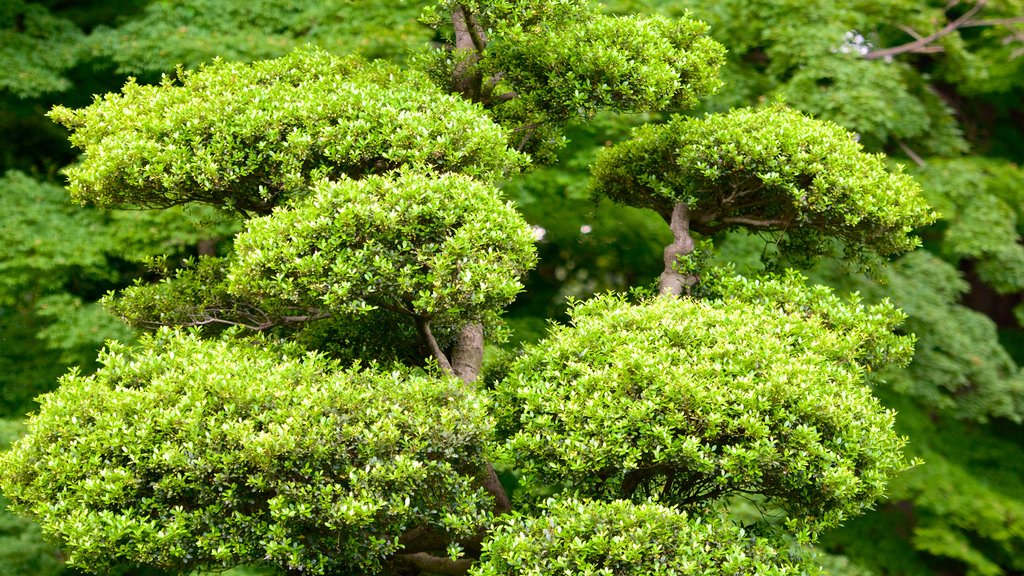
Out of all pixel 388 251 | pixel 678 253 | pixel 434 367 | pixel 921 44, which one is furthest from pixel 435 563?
pixel 921 44

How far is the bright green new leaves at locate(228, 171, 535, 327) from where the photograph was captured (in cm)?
607

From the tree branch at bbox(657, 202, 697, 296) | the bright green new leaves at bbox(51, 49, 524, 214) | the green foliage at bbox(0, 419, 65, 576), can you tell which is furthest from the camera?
the green foliage at bbox(0, 419, 65, 576)

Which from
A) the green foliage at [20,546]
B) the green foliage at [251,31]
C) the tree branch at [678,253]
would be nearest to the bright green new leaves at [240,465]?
the tree branch at [678,253]

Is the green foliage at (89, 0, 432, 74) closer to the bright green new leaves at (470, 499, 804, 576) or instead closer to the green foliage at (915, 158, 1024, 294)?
the green foliage at (915, 158, 1024, 294)

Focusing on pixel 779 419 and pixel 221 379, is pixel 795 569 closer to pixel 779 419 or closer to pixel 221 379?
pixel 779 419

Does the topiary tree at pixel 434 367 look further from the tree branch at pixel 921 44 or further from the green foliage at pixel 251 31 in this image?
the tree branch at pixel 921 44

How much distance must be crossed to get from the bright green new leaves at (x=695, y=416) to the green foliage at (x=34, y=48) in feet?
28.3

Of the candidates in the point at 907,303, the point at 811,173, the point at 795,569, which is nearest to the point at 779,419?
the point at 795,569

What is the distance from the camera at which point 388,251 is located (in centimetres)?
616

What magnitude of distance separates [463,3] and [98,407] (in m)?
4.28

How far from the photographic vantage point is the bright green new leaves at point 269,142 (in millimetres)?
6832

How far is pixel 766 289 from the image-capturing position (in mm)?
7719

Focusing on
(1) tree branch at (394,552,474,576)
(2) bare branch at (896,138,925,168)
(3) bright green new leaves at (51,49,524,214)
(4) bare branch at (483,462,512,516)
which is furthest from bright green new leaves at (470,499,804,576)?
(2) bare branch at (896,138,925,168)

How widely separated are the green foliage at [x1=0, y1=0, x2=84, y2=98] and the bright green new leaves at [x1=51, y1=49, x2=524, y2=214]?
512cm
